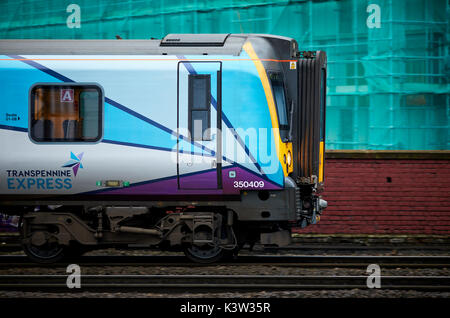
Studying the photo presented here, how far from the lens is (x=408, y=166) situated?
13.7 meters

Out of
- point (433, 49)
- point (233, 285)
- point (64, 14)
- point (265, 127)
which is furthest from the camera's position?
point (64, 14)

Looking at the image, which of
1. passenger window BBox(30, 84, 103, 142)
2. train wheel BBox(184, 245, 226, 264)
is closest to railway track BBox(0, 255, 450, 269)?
train wheel BBox(184, 245, 226, 264)

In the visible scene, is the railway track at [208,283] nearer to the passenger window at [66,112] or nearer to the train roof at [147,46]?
the passenger window at [66,112]

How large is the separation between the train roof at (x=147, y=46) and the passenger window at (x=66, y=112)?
60 cm

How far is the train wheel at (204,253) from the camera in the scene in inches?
374

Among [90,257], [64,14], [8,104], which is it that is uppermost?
[64,14]

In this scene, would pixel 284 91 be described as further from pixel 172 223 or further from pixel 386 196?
pixel 386 196

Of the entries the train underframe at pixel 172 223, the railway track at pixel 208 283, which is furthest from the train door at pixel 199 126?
the railway track at pixel 208 283

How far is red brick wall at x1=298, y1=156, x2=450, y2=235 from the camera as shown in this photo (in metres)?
13.6
